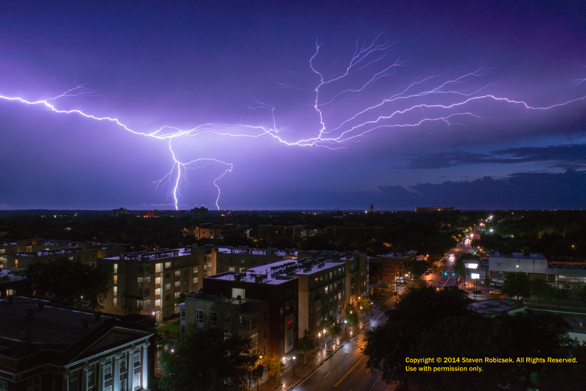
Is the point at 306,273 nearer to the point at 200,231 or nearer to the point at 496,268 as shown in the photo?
the point at 496,268

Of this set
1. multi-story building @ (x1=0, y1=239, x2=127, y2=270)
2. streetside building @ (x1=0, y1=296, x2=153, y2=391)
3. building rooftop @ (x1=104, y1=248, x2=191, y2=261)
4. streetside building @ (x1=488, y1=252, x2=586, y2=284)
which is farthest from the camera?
streetside building @ (x1=488, y1=252, x2=586, y2=284)

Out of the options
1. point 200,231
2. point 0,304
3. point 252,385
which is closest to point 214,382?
point 252,385

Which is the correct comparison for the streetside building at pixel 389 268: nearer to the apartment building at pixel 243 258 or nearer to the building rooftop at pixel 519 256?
the building rooftop at pixel 519 256

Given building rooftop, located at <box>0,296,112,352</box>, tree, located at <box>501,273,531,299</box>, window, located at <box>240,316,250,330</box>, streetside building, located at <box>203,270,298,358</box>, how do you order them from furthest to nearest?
tree, located at <box>501,273,531,299</box> < streetside building, located at <box>203,270,298,358</box> < window, located at <box>240,316,250,330</box> < building rooftop, located at <box>0,296,112,352</box>

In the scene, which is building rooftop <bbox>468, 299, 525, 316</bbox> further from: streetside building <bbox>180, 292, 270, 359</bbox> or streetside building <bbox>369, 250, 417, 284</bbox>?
streetside building <bbox>369, 250, 417, 284</bbox>

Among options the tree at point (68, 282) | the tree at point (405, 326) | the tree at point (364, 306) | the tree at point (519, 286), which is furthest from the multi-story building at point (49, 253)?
the tree at point (519, 286)

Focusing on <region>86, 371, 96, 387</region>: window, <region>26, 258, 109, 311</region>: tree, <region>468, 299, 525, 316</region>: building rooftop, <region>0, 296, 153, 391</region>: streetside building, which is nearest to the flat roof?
<region>468, 299, 525, 316</region>: building rooftop
